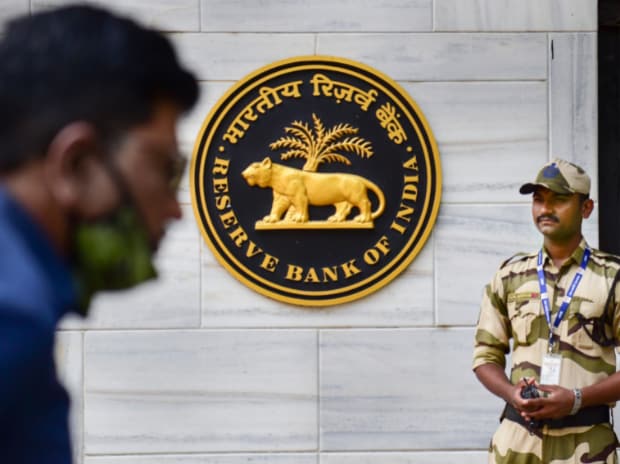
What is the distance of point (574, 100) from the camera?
6.27 meters

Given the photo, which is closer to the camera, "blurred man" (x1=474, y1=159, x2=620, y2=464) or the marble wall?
"blurred man" (x1=474, y1=159, x2=620, y2=464)

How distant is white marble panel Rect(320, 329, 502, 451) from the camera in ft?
20.5

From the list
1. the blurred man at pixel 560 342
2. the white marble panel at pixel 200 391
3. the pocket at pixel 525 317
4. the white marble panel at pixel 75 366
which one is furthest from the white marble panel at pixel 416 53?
the white marble panel at pixel 75 366

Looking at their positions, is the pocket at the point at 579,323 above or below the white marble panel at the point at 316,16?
below

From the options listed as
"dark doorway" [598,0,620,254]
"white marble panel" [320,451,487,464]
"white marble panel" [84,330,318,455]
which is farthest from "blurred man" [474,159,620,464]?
"dark doorway" [598,0,620,254]

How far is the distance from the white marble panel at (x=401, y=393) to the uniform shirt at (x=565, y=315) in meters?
1.53

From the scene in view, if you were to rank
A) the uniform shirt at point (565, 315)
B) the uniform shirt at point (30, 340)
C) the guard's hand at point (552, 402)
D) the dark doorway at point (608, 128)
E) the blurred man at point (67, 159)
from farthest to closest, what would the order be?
the dark doorway at point (608, 128), the uniform shirt at point (565, 315), the guard's hand at point (552, 402), the blurred man at point (67, 159), the uniform shirt at point (30, 340)

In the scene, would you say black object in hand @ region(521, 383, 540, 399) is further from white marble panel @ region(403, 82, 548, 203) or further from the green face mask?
the green face mask

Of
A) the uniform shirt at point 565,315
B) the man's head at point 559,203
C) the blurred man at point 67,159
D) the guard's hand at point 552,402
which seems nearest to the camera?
the blurred man at point 67,159

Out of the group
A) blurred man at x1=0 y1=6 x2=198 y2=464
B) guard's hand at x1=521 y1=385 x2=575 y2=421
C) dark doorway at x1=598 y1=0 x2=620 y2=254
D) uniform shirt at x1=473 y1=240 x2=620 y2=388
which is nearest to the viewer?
blurred man at x1=0 y1=6 x2=198 y2=464

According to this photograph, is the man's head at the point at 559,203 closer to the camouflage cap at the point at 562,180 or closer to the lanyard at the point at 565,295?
the camouflage cap at the point at 562,180

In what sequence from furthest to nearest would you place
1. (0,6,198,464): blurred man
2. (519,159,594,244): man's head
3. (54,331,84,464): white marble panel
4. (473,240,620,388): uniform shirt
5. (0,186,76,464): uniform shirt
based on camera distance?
(54,331,84,464): white marble panel, (519,159,594,244): man's head, (473,240,620,388): uniform shirt, (0,6,198,464): blurred man, (0,186,76,464): uniform shirt

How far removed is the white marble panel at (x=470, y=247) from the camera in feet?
20.5

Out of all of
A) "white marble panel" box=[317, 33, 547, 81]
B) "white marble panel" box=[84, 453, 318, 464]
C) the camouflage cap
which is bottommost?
"white marble panel" box=[84, 453, 318, 464]
